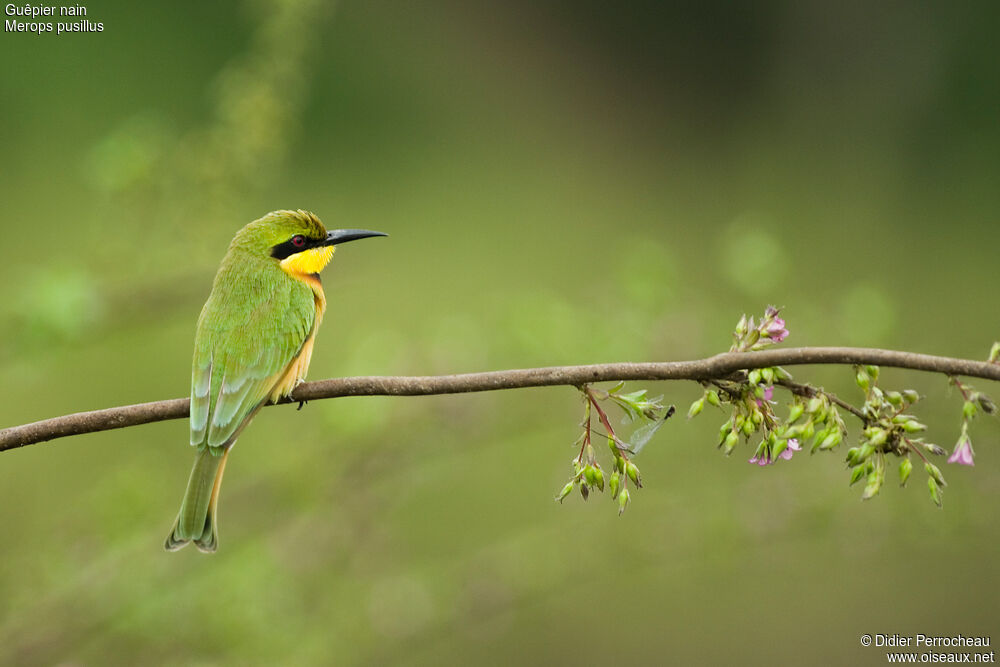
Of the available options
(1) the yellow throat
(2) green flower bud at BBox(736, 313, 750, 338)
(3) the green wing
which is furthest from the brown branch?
(1) the yellow throat

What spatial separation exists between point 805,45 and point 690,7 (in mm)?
750

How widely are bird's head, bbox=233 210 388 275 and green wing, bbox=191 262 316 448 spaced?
0.07 m

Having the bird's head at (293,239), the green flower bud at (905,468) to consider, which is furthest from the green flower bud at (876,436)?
the bird's head at (293,239)

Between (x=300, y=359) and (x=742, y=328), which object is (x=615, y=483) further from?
(x=300, y=359)

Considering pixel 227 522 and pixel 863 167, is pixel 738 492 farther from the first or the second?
pixel 863 167

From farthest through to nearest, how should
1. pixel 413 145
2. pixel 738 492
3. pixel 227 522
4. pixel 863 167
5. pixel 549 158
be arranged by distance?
pixel 549 158, pixel 413 145, pixel 863 167, pixel 738 492, pixel 227 522

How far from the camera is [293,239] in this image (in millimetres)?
2576

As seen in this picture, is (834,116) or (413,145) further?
(413,145)

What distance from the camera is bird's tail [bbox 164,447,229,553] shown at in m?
2.04

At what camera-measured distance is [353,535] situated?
3057 mm

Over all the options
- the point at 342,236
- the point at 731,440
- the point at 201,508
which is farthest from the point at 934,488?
the point at 342,236

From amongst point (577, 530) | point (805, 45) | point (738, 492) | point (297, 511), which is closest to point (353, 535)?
point (297, 511)

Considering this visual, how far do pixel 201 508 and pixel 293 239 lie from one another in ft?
2.49

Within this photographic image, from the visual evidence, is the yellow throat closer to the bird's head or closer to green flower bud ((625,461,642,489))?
the bird's head
